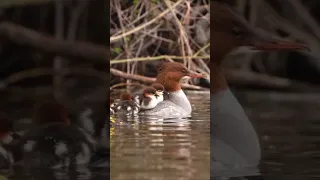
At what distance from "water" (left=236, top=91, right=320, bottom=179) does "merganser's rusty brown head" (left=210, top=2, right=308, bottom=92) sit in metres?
0.09

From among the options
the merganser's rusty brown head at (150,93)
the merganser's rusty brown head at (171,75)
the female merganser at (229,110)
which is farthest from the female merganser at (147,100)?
the female merganser at (229,110)

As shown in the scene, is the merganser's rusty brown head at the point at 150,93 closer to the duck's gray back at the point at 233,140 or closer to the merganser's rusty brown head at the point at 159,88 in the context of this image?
the merganser's rusty brown head at the point at 159,88

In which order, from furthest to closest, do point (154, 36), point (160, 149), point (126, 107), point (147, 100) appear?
point (154, 36) → point (147, 100) → point (126, 107) → point (160, 149)

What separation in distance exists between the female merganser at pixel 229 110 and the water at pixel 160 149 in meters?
0.11

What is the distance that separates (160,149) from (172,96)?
45.9 inches

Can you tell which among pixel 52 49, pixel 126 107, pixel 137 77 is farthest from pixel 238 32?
pixel 137 77

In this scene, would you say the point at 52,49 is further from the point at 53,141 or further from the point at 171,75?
the point at 171,75

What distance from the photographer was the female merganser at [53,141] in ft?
4.49

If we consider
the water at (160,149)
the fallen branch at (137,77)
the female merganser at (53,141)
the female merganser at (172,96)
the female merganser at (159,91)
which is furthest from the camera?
the fallen branch at (137,77)

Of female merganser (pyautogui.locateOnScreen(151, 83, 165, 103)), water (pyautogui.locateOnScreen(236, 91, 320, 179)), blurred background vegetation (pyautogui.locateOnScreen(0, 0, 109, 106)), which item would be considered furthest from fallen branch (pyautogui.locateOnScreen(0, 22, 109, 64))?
female merganser (pyautogui.locateOnScreen(151, 83, 165, 103))

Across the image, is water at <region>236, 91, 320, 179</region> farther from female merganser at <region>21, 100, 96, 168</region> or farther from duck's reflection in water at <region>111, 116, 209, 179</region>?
female merganser at <region>21, 100, 96, 168</region>

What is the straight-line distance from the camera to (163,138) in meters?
2.07

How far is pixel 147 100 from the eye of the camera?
116 inches

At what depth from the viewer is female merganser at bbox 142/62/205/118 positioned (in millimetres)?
2777
